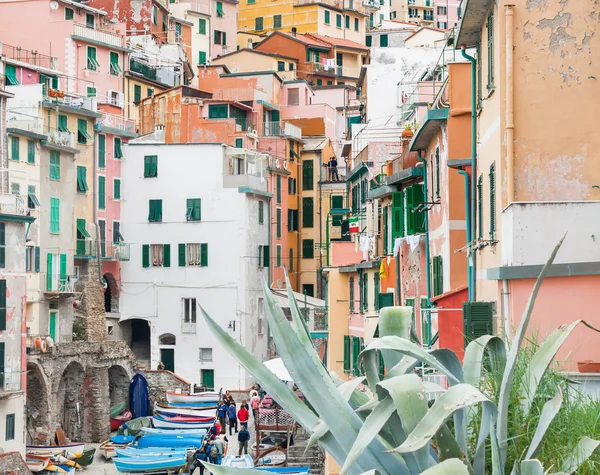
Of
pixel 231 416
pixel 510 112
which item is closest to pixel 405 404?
pixel 510 112

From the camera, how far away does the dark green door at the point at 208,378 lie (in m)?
68.7

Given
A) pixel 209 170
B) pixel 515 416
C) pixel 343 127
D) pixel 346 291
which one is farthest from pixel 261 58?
pixel 515 416

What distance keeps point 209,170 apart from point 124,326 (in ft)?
32.4

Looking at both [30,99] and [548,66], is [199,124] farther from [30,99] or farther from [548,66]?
[548,66]

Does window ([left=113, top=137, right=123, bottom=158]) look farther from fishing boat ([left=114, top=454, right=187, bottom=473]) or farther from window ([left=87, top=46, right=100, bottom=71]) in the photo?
fishing boat ([left=114, top=454, right=187, bottom=473])

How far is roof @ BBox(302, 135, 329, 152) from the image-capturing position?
270 ft

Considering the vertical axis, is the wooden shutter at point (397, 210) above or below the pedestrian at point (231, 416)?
above

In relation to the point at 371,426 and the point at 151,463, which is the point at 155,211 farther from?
the point at 371,426

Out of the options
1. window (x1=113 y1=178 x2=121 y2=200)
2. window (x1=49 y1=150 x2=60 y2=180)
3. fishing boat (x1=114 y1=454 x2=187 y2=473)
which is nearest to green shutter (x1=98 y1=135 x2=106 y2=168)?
window (x1=113 y1=178 x2=121 y2=200)

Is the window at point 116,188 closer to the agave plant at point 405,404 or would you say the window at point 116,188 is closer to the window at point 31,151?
the window at point 31,151

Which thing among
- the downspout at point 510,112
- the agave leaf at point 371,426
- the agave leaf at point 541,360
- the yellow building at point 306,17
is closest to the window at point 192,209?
the yellow building at point 306,17

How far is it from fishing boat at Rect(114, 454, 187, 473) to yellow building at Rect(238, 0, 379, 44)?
6782 centimetres

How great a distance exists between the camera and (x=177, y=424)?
56.7m

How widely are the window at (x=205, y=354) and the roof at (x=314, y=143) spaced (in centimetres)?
1832
